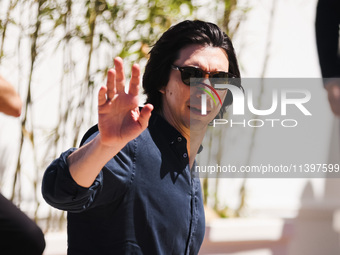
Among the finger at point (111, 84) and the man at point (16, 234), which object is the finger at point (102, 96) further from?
the man at point (16, 234)

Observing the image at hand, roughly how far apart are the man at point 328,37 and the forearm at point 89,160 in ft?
3.06

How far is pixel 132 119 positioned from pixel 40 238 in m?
0.72

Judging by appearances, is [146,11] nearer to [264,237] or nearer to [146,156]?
[264,237]

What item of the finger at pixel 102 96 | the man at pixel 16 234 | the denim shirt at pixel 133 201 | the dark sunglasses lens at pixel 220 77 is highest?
the finger at pixel 102 96

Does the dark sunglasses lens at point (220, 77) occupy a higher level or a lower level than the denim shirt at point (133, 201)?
higher

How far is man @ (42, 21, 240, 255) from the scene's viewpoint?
141 cm

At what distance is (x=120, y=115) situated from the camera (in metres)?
1.40

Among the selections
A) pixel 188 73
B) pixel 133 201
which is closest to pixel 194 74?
pixel 188 73

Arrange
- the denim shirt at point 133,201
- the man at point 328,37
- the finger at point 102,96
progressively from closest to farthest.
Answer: the finger at point 102,96 < the denim shirt at point 133,201 < the man at point 328,37

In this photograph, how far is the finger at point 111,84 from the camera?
1311 mm

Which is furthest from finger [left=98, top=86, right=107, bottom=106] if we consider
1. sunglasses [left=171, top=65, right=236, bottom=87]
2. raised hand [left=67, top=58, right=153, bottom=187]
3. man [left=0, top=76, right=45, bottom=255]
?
man [left=0, top=76, right=45, bottom=255]

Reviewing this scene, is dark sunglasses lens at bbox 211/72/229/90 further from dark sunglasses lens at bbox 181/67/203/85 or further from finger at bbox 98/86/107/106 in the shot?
finger at bbox 98/86/107/106

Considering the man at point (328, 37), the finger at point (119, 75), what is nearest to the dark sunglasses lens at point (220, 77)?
the man at point (328, 37)

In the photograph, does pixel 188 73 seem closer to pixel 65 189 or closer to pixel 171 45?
pixel 171 45
